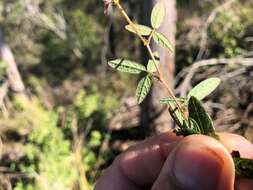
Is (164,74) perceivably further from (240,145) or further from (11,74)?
(11,74)

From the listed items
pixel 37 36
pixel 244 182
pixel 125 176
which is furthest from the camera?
pixel 37 36

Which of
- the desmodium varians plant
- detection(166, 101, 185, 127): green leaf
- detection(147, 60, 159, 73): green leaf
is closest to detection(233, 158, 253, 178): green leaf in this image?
the desmodium varians plant

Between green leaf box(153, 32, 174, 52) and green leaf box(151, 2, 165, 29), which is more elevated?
green leaf box(151, 2, 165, 29)

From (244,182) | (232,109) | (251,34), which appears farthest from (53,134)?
(244,182)

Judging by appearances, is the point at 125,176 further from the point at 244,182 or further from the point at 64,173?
the point at 64,173

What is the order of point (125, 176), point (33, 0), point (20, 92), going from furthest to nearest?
point (33, 0)
point (20, 92)
point (125, 176)

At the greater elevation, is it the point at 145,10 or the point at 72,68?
the point at 145,10

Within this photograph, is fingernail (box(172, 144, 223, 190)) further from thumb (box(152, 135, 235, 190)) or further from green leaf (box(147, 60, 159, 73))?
green leaf (box(147, 60, 159, 73))

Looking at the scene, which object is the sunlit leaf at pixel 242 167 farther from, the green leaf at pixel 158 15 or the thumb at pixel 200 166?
the green leaf at pixel 158 15
